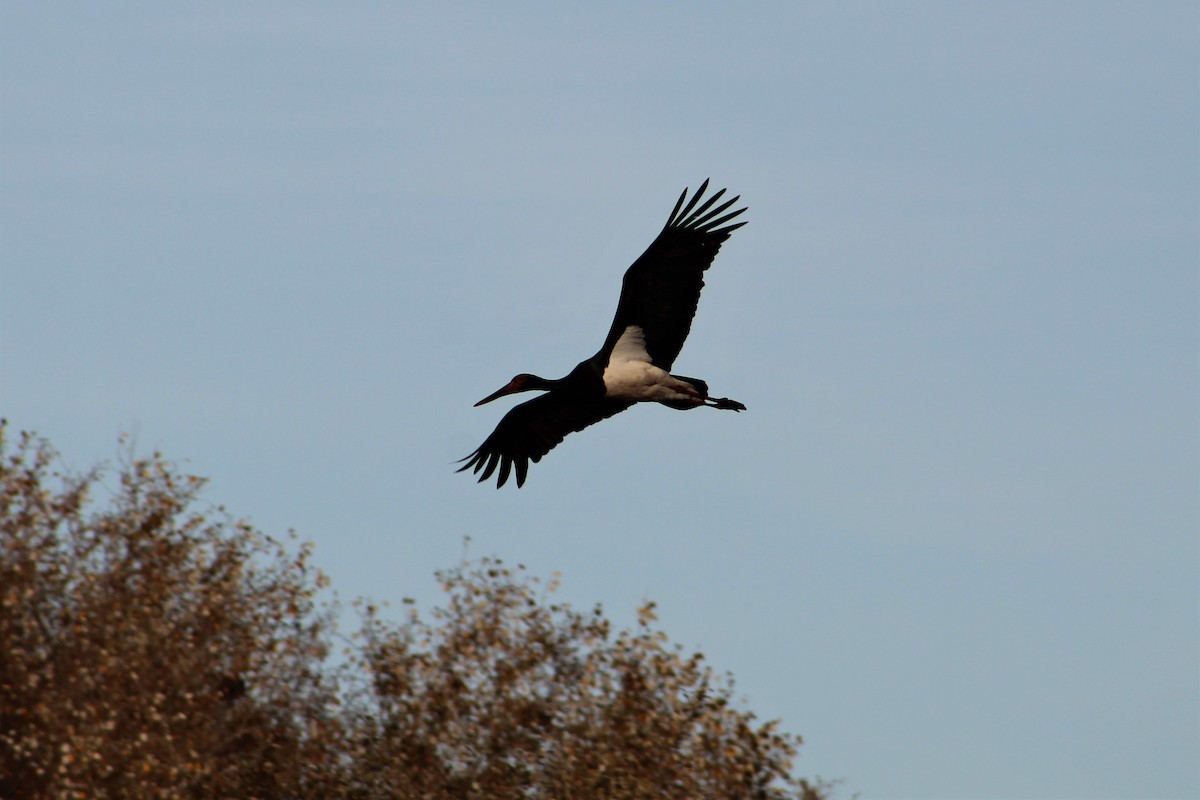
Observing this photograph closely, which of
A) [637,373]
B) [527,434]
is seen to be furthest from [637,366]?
[527,434]

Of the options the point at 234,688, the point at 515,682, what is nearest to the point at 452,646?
the point at 515,682

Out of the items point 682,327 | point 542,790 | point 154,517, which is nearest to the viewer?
point 682,327

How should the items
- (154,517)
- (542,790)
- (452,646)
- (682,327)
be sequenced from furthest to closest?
(154,517), (452,646), (542,790), (682,327)

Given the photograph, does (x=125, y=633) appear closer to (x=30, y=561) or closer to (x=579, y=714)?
(x=30, y=561)

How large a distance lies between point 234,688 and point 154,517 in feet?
5.90

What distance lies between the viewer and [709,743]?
16.2 metres

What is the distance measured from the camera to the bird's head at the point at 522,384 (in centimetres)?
1606

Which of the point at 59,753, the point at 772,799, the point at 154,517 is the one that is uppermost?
the point at 154,517

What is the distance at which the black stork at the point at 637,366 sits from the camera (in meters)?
14.7

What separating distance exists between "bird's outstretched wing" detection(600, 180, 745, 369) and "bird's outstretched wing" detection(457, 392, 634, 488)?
1.08 meters

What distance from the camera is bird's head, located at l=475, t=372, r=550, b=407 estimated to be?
52.7 ft

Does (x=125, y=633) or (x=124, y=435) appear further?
(x=124, y=435)

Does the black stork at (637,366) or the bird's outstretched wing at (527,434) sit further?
the bird's outstretched wing at (527,434)

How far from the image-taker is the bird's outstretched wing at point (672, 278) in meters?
14.7
